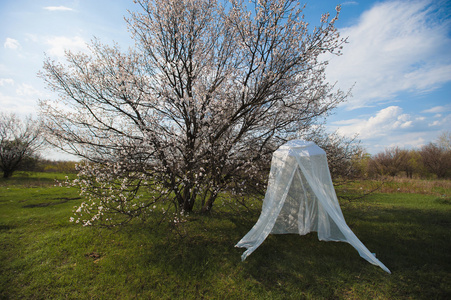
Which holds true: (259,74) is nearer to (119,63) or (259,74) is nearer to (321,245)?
(119,63)

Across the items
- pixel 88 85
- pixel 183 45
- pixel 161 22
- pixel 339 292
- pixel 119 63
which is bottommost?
pixel 339 292

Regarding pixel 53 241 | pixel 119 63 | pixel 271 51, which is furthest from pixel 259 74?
pixel 53 241

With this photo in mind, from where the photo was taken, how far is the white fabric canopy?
172 inches

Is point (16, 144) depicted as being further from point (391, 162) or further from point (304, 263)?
point (391, 162)

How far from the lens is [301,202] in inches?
212

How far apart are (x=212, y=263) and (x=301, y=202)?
2.66 metres

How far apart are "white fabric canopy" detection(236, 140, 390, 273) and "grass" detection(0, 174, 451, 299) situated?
0.90 feet

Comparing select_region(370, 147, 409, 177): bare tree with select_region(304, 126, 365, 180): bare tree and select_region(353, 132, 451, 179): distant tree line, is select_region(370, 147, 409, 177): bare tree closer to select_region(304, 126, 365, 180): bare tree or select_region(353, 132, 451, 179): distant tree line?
select_region(353, 132, 451, 179): distant tree line

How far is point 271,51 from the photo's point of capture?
5652 mm

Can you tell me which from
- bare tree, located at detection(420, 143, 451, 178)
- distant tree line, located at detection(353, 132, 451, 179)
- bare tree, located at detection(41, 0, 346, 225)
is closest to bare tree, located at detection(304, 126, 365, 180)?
bare tree, located at detection(41, 0, 346, 225)

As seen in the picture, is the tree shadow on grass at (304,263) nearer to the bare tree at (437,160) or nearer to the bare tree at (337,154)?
the bare tree at (337,154)

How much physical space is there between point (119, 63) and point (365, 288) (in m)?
7.64

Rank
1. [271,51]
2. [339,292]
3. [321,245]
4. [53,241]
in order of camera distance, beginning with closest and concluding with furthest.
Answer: [339,292] → [321,245] → [53,241] → [271,51]

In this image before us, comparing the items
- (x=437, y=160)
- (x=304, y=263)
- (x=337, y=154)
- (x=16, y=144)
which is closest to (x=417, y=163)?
(x=437, y=160)
